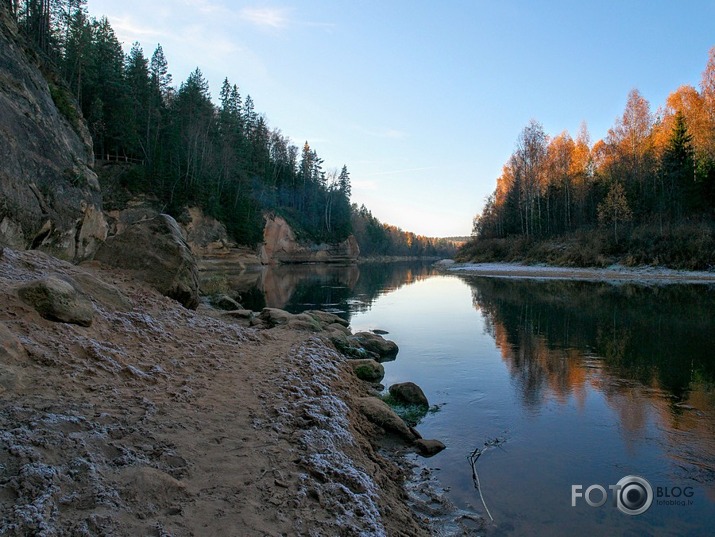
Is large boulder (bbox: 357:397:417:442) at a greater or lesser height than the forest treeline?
Answer: lesser

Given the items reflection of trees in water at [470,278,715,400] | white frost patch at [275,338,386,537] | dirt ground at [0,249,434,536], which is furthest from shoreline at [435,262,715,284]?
dirt ground at [0,249,434,536]

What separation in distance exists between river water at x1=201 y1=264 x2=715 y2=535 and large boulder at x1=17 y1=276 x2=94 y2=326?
5.81 metres

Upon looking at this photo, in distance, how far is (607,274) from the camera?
39.9 meters

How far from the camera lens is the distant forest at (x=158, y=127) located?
4278 cm

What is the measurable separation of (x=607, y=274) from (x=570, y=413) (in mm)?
36631

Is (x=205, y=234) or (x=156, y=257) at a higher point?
(x=205, y=234)

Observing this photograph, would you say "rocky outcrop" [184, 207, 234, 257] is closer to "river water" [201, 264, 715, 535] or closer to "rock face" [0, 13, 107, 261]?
"rock face" [0, 13, 107, 261]

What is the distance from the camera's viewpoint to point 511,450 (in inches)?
280

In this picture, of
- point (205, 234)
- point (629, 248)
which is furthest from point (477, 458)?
point (205, 234)

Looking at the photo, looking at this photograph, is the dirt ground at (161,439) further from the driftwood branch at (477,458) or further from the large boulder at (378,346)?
the large boulder at (378,346)

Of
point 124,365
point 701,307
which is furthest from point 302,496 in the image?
point 701,307

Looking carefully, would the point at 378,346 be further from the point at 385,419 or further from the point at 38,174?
the point at 38,174

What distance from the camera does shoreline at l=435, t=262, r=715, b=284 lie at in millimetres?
34344

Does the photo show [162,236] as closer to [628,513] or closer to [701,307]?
[628,513]
